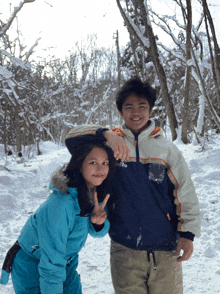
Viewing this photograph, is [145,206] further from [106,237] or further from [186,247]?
[106,237]

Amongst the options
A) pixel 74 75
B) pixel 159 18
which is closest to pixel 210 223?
pixel 159 18

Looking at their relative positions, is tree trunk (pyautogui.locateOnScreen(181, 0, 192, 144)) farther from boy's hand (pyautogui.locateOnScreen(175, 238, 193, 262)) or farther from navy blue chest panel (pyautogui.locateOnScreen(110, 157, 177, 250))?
boy's hand (pyautogui.locateOnScreen(175, 238, 193, 262))

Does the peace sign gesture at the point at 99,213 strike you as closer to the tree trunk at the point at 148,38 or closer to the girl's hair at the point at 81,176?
the girl's hair at the point at 81,176

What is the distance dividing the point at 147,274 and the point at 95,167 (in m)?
0.73

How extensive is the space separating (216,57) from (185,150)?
92.1 inches

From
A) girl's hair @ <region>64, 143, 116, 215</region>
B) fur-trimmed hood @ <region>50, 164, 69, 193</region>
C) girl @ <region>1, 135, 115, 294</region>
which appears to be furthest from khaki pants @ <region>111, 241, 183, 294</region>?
fur-trimmed hood @ <region>50, 164, 69, 193</region>

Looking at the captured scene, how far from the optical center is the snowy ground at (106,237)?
84.4 inches

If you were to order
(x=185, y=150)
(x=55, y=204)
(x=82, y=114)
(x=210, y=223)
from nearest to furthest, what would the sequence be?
Answer: (x=55, y=204) → (x=210, y=223) → (x=185, y=150) → (x=82, y=114)

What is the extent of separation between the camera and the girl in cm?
112

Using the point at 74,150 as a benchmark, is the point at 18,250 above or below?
below

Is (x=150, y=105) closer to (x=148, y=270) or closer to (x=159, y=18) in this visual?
(x=148, y=270)

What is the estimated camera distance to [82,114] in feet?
72.3

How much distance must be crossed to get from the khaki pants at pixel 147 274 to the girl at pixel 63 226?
0.25 metres

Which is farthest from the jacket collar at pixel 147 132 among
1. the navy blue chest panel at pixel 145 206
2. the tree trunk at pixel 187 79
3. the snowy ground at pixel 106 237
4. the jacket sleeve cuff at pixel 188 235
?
the tree trunk at pixel 187 79
